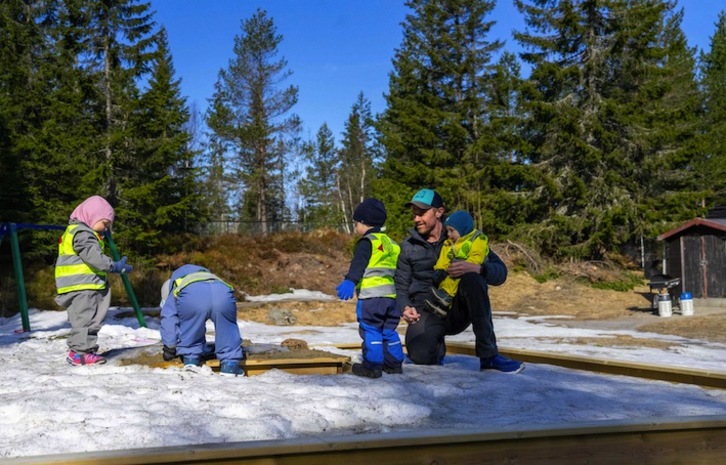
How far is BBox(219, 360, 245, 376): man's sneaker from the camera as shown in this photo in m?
5.14

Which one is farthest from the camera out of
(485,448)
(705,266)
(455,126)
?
(455,126)

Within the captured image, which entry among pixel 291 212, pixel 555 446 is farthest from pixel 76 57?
pixel 291 212

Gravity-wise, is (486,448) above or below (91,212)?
below

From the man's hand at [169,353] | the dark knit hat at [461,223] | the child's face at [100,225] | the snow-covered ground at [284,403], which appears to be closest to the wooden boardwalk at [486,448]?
the snow-covered ground at [284,403]

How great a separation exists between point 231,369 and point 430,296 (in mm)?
1681

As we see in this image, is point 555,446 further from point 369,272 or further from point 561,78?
point 561,78

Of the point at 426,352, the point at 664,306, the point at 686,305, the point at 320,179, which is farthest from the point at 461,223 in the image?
→ the point at 320,179

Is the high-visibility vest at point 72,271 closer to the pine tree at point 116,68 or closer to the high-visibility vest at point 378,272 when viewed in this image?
the high-visibility vest at point 378,272

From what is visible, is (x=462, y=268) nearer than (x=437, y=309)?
Yes

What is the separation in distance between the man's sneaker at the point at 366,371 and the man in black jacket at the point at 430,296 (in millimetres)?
619

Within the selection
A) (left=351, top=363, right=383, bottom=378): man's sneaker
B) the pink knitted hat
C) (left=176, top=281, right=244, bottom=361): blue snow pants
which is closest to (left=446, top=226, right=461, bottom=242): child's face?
(left=351, top=363, right=383, bottom=378): man's sneaker

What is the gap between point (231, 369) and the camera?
5.16m

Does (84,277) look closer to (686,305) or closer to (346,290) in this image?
(346,290)

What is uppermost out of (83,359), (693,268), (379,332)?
(379,332)
